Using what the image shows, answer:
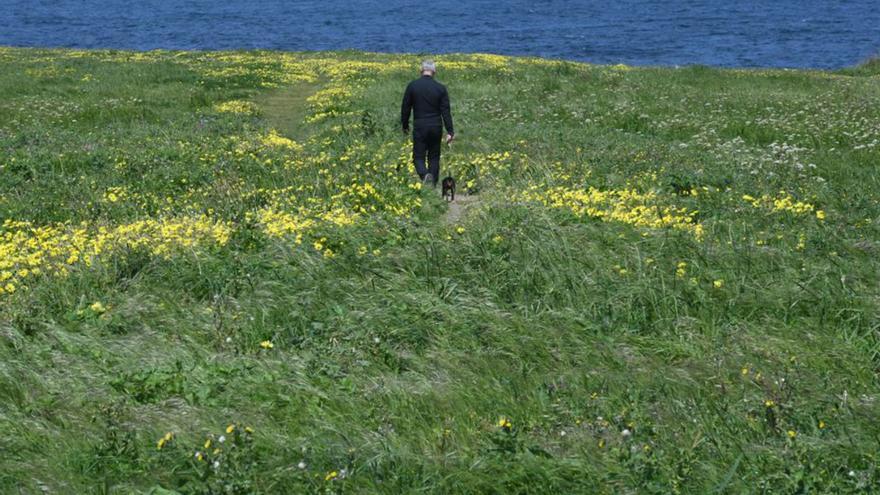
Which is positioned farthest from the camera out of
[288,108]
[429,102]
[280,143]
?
[288,108]

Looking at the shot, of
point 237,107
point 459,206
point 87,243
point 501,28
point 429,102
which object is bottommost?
point 501,28

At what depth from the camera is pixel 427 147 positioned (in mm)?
14398

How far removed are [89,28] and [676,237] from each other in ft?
273

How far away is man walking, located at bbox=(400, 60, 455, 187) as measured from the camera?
1398cm

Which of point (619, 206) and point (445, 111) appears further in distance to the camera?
point (445, 111)

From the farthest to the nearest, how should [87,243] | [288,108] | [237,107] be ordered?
[288,108], [237,107], [87,243]

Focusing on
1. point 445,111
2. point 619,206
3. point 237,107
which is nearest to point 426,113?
point 445,111

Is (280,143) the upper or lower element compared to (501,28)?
upper

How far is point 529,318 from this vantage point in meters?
7.72

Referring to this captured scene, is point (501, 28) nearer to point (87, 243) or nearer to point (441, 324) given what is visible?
point (87, 243)

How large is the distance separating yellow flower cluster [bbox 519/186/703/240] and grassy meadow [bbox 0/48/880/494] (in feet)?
0.17

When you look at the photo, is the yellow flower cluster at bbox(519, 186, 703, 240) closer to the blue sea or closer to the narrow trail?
the narrow trail

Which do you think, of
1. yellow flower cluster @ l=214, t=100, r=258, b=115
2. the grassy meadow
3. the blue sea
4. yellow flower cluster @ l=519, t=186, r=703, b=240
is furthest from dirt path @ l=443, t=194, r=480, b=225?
the blue sea

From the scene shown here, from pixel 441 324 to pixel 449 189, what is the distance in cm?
575
